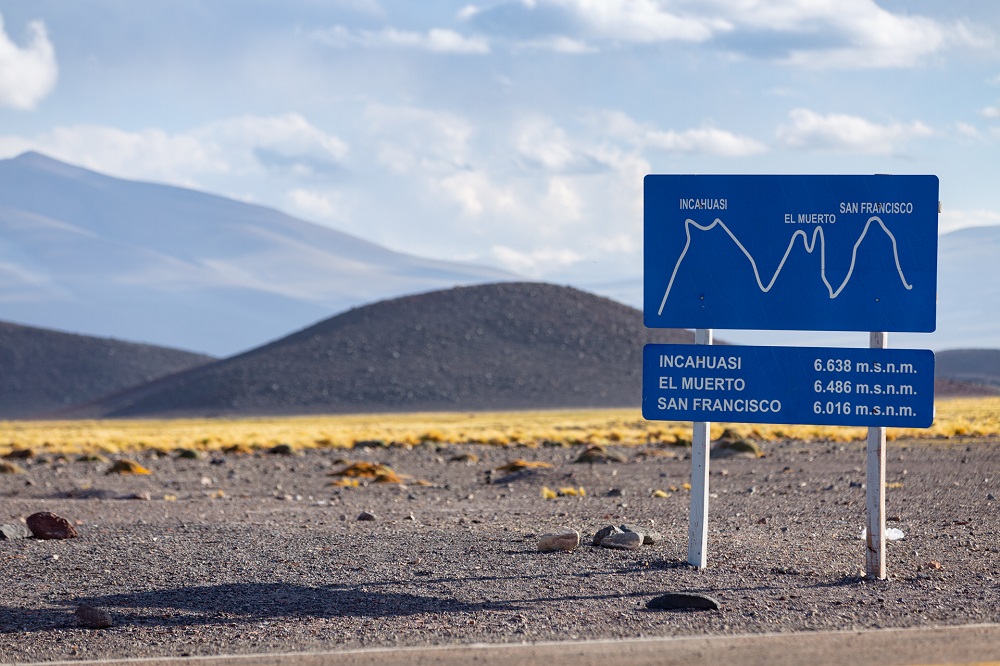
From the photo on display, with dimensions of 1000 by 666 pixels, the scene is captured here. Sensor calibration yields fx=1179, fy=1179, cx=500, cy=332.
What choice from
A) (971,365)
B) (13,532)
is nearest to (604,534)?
(13,532)

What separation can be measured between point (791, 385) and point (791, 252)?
1.08 m

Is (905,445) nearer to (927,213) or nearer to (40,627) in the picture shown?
(927,213)

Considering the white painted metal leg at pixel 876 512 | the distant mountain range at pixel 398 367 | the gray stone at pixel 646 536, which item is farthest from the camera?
the distant mountain range at pixel 398 367

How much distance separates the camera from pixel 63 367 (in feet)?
375

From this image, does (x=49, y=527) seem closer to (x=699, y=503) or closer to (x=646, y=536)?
(x=646, y=536)

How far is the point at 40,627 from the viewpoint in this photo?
307 inches

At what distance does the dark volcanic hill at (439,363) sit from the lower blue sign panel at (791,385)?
75038mm

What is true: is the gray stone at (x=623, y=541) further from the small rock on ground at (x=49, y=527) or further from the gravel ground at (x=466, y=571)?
the small rock on ground at (x=49, y=527)

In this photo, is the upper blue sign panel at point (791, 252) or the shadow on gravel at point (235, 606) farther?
the upper blue sign panel at point (791, 252)

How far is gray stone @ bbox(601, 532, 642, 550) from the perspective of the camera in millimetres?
10555

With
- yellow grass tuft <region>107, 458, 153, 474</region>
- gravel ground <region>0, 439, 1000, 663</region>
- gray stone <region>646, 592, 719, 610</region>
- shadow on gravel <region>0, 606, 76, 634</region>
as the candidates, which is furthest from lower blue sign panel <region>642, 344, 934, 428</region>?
yellow grass tuft <region>107, 458, 153, 474</region>

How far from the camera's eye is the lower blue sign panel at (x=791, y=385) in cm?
919

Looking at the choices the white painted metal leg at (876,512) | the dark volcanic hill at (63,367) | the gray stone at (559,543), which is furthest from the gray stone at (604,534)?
the dark volcanic hill at (63,367)

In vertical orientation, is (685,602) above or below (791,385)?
below
